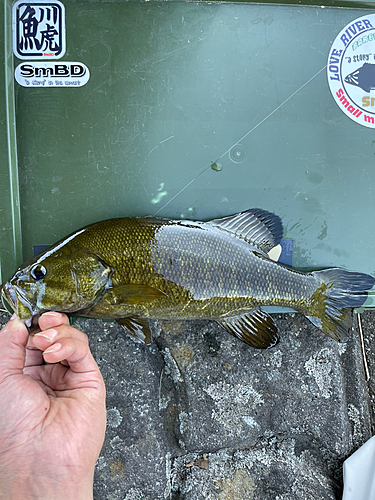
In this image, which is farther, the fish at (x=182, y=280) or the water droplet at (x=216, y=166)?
the water droplet at (x=216, y=166)

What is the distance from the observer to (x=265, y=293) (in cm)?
184

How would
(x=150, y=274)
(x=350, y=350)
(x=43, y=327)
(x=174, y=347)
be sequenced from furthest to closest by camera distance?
1. (x=350, y=350)
2. (x=174, y=347)
3. (x=150, y=274)
4. (x=43, y=327)

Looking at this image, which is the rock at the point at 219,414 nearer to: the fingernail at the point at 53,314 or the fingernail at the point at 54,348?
the fingernail at the point at 53,314

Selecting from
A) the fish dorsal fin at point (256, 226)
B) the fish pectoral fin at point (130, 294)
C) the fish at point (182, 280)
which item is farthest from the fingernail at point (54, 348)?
the fish dorsal fin at point (256, 226)

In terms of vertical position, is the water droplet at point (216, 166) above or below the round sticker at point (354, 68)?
below

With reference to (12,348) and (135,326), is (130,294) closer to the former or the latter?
(135,326)

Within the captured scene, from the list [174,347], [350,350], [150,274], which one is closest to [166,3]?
[150,274]

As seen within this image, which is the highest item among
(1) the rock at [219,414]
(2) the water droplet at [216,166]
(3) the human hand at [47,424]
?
(2) the water droplet at [216,166]

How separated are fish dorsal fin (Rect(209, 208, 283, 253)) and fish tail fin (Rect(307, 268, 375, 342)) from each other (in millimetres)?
297

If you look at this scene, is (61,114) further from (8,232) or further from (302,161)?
(302,161)

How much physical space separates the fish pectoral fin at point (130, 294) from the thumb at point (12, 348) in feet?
1.33

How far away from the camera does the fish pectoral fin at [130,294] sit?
1.70m

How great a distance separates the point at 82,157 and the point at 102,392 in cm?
118

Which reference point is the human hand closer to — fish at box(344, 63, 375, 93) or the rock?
the rock
